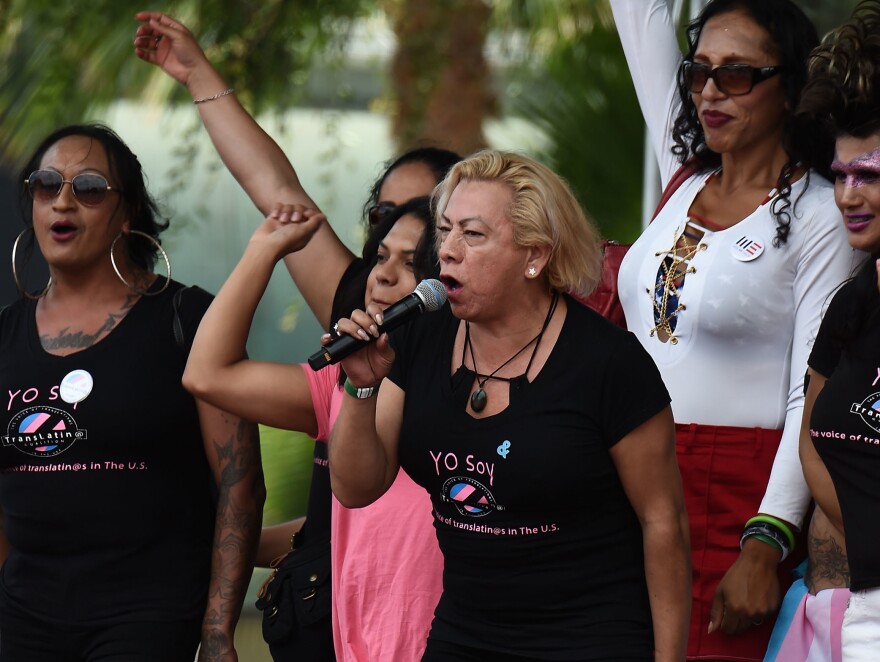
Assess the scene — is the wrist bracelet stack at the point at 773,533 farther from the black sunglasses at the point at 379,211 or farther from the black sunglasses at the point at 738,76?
the black sunglasses at the point at 379,211

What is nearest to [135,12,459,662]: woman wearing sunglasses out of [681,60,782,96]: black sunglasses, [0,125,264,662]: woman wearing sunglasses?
[0,125,264,662]: woman wearing sunglasses

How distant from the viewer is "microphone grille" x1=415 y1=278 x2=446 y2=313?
2.90m

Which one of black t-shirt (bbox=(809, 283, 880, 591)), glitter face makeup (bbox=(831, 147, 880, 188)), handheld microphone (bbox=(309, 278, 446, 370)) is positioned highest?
glitter face makeup (bbox=(831, 147, 880, 188))

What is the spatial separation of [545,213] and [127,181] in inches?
59.7

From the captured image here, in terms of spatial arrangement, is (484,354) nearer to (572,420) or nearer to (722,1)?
(572,420)

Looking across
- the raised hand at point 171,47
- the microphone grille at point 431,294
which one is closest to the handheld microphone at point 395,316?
the microphone grille at point 431,294

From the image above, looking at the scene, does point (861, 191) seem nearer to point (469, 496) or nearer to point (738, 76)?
point (738, 76)

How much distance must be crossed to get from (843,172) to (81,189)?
6.88ft

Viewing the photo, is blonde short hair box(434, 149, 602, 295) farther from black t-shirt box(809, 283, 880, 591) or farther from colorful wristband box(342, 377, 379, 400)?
black t-shirt box(809, 283, 880, 591)

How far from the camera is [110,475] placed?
3.68 meters

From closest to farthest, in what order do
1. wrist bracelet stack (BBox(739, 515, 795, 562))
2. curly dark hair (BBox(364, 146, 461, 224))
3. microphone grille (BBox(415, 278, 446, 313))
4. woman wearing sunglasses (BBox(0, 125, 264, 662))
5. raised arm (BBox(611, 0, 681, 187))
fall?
microphone grille (BBox(415, 278, 446, 313))
wrist bracelet stack (BBox(739, 515, 795, 562))
woman wearing sunglasses (BBox(0, 125, 264, 662))
raised arm (BBox(611, 0, 681, 187))
curly dark hair (BBox(364, 146, 461, 224))

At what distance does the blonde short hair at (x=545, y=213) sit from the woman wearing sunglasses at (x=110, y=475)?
1.04 meters

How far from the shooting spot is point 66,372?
3.74 metres

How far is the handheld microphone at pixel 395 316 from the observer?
280cm
